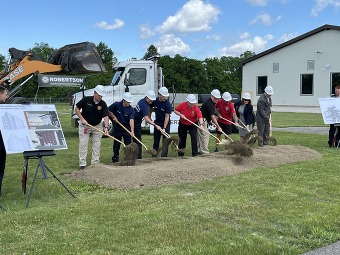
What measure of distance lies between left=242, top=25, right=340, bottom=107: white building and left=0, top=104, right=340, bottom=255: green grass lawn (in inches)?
1107

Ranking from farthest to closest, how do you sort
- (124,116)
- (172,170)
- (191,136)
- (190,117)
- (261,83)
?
(261,83)
(191,136)
(190,117)
(124,116)
(172,170)

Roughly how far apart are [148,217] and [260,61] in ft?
117

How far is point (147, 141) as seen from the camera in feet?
51.2

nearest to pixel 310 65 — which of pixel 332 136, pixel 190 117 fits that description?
pixel 332 136

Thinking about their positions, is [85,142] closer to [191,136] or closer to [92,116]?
[92,116]

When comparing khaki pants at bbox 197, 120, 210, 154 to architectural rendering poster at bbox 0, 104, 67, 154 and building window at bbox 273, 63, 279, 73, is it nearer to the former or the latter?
architectural rendering poster at bbox 0, 104, 67, 154

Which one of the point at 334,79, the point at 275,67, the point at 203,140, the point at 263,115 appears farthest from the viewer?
the point at 275,67

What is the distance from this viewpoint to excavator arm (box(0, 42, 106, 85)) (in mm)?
15016

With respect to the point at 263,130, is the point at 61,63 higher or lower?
higher

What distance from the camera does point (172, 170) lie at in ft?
28.3

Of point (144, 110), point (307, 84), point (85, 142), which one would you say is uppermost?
point (307, 84)

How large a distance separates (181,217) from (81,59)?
10659 millimetres

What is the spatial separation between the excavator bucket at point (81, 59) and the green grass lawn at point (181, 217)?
7358 mm

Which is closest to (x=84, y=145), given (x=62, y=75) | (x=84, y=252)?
(x=84, y=252)
